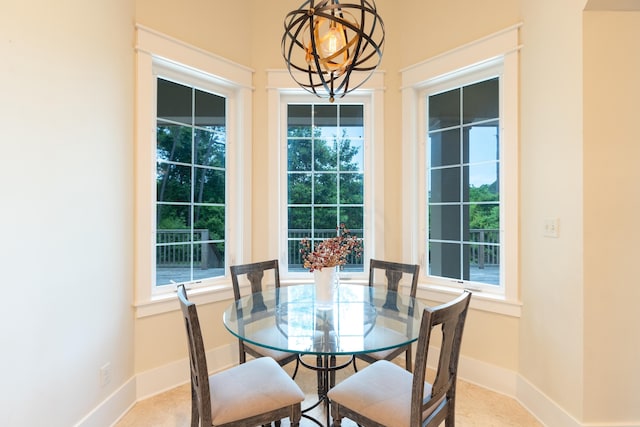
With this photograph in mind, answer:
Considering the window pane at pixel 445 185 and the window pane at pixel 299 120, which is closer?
the window pane at pixel 445 185

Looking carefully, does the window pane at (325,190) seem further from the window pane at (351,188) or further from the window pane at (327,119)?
the window pane at (327,119)

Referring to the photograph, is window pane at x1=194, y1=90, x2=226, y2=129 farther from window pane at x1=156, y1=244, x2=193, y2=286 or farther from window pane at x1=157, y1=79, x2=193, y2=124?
window pane at x1=156, y1=244, x2=193, y2=286

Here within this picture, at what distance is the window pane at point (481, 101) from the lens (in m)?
2.62

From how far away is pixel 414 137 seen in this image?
3.00m

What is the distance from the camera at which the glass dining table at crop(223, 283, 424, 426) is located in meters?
1.48

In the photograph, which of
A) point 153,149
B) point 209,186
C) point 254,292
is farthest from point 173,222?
point 254,292

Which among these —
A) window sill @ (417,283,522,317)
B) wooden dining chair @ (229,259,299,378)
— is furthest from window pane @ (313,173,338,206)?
window sill @ (417,283,522,317)
